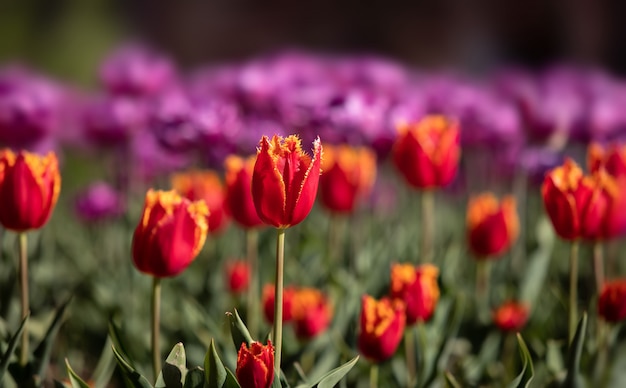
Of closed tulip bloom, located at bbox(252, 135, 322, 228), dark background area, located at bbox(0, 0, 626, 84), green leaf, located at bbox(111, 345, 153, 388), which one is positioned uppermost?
dark background area, located at bbox(0, 0, 626, 84)

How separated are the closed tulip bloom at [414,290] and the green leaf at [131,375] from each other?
36 centimetres

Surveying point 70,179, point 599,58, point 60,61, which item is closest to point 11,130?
point 70,179

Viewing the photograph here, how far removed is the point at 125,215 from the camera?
1534mm

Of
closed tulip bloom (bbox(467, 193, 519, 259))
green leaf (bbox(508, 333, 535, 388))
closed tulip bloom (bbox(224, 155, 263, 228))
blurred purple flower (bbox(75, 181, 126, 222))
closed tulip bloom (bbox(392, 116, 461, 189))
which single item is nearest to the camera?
green leaf (bbox(508, 333, 535, 388))

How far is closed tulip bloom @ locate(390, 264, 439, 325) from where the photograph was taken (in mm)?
964

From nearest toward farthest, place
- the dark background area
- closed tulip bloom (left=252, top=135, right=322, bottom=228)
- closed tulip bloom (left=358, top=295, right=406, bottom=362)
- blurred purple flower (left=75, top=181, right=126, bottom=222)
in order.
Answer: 1. closed tulip bloom (left=252, top=135, right=322, bottom=228)
2. closed tulip bloom (left=358, top=295, right=406, bottom=362)
3. blurred purple flower (left=75, top=181, right=126, bottom=222)
4. the dark background area

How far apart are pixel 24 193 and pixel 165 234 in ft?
0.53

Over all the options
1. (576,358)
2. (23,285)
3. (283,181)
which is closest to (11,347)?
(23,285)

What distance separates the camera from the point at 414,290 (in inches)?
37.9

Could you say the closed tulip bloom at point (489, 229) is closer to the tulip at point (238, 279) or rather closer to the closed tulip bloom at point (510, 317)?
the closed tulip bloom at point (510, 317)

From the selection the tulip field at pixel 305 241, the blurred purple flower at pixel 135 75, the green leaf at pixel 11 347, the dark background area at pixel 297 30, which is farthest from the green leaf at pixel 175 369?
the dark background area at pixel 297 30

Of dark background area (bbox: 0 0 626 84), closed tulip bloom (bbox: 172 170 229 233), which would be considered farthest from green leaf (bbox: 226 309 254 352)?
dark background area (bbox: 0 0 626 84)

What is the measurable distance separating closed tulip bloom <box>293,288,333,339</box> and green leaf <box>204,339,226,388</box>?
34 centimetres

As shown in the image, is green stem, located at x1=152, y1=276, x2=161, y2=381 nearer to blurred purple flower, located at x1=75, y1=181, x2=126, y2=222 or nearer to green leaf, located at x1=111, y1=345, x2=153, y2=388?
green leaf, located at x1=111, y1=345, x2=153, y2=388
